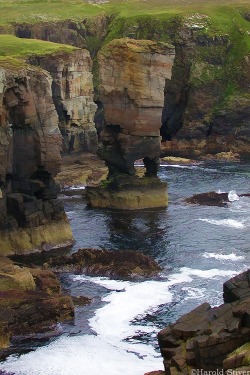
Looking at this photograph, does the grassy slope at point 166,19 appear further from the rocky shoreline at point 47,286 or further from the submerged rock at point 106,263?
the rocky shoreline at point 47,286

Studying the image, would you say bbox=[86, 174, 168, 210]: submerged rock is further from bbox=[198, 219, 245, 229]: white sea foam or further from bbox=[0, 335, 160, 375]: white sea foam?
bbox=[0, 335, 160, 375]: white sea foam

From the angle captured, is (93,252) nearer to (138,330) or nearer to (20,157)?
(20,157)

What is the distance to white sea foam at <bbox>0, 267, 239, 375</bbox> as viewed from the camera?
50.3 meters

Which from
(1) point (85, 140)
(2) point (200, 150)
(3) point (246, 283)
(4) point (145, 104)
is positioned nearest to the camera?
(3) point (246, 283)

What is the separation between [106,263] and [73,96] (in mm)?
55797

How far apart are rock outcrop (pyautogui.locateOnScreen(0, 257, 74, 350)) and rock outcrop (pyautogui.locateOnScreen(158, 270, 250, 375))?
53.5 feet

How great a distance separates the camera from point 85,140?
127 metres

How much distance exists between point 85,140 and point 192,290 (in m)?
63.6

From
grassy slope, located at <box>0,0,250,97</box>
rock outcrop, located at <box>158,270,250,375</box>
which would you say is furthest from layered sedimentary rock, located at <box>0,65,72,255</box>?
grassy slope, located at <box>0,0,250,97</box>

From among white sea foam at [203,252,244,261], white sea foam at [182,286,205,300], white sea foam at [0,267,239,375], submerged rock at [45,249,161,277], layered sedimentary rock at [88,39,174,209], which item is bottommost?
white sea foam at [203,252,244,261]

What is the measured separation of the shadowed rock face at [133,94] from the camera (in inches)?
3821

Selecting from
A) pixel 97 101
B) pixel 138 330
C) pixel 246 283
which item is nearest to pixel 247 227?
pixel 138 330

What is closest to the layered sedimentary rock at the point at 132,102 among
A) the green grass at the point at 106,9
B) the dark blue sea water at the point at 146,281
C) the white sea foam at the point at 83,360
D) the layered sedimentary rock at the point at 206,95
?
the dark blue sea water at the point at 146,281

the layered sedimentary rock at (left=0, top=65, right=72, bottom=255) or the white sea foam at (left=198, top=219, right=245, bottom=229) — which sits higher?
the layered sedimentary rock at (left=0, top=65, right=72, bottom=255)
